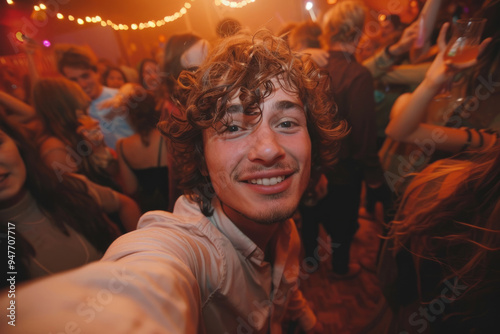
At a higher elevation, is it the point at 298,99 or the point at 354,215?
the point at 298,99

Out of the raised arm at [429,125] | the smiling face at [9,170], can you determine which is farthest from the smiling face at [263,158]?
the smiling face at [9,170]

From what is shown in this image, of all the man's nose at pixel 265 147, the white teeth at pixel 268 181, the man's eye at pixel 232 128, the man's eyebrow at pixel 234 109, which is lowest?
the white teeth at pixel 268 181

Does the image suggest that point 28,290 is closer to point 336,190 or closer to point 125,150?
point 125,150

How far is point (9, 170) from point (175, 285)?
1231 mm

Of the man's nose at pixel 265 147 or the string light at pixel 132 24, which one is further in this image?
the string light at pixel 132 24

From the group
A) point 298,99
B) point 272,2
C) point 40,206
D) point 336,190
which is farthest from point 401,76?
point 272,2

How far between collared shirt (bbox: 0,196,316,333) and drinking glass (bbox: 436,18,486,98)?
56.7 inches

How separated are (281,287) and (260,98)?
1.07 m

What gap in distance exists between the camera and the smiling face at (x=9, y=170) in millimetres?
1080

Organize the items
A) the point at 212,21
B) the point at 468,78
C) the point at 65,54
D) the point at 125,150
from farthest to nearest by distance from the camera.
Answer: the point at 212,21 → the point at 65,54 → the point at 125,150 → the point at 468,78

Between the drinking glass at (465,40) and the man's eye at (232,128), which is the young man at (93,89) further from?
the drinking glass at (465,40)

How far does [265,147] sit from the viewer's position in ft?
2.83

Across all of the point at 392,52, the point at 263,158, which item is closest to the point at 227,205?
the point at 263,158

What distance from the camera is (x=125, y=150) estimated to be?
1904mm
